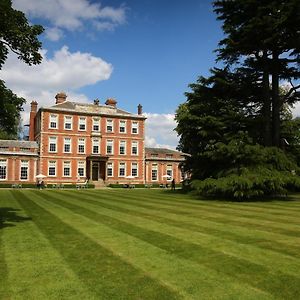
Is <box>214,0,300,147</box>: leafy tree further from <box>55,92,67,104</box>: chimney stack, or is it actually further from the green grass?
<box>55,92,67,104</box>: chimney stack

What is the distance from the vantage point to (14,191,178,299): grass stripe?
4816 mm

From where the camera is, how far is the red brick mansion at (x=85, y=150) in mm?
48781

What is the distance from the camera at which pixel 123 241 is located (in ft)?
26.8

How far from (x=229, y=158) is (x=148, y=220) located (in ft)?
39.7

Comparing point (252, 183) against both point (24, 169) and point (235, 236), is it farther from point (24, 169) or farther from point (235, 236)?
point (24, 169)

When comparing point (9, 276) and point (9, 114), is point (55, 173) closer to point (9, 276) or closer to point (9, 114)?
point (9, 114)

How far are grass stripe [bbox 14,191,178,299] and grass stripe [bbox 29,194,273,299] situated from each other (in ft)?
0.83

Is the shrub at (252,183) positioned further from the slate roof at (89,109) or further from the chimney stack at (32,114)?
the chimney stack at (32,114)

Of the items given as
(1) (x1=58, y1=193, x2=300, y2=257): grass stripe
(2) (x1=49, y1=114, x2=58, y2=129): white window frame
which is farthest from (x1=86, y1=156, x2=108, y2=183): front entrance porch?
(1) (x1=58, y1=193, x2=300, y2=257): grass stripe

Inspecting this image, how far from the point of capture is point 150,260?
644 centimetres

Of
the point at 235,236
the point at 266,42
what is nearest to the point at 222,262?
the point at 235,236

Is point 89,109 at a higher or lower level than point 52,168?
higher

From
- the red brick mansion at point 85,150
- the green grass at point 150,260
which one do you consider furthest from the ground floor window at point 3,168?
the green grass at point 150,260

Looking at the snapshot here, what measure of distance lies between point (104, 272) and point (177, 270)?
1.14 m
